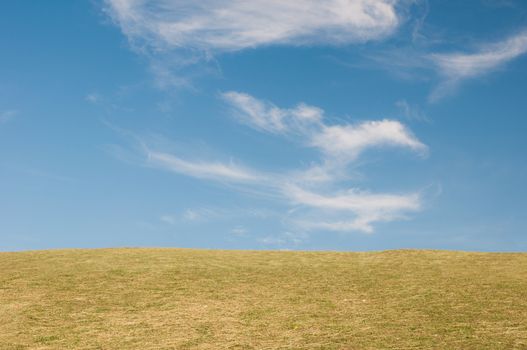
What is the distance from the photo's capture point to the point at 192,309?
18.0 meters

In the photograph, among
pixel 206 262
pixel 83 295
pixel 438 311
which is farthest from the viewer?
pixel 206 262

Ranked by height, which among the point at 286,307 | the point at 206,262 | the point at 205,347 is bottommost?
the point at 205,347

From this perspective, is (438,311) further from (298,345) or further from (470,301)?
(298,345)

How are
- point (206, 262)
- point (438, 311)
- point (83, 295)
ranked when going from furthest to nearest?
1. point (206, 262)
2. point (83, 295)
3. point (438, 311)

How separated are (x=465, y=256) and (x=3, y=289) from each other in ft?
67.5

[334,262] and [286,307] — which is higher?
[334,262]

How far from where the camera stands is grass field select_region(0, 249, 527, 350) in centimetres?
1492

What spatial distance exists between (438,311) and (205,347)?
7.43 metres

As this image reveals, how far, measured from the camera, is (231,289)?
2033cm

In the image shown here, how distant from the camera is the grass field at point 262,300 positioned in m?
14.9

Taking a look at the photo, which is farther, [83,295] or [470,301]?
[83,295]

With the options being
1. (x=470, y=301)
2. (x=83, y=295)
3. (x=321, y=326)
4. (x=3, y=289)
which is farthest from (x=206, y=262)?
(x=470, y=301)

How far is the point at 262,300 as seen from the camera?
18.8 meters

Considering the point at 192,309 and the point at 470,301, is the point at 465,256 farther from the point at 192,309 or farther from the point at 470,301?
the point at 192,309
